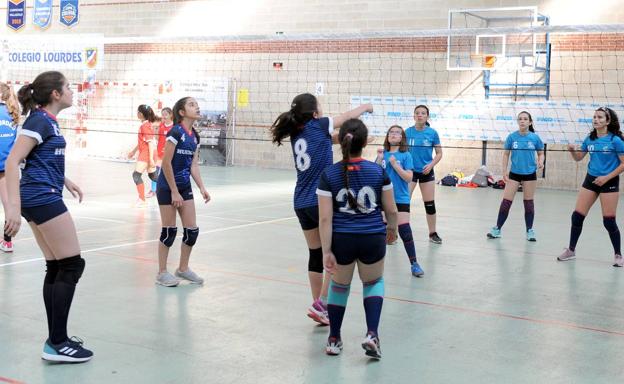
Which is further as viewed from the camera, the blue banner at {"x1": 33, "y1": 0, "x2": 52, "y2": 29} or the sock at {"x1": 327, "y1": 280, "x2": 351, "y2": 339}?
the blue banner at {"x1": 33, "y1": 0, "x2": 52, "y2": 29}

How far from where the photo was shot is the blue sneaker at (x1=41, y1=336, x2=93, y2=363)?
4.04 meters

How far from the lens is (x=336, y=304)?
14.1 ft

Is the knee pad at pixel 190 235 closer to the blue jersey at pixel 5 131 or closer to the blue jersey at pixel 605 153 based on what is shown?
the blue jersey at pixel 5 131

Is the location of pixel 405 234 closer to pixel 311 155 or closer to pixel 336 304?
pixel 311 155

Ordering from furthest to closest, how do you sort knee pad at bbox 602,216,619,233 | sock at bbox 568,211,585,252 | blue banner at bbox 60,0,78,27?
blue banner at bbox 60,0,78,27 → sock at bbox 568,211,585,252 → knee pad at bbox 602,216,619,233

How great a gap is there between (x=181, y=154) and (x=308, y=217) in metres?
1.72

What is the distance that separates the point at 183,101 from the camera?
6102 mm

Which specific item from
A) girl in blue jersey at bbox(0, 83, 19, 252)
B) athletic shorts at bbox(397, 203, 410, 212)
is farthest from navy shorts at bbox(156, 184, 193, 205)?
athletic shorts at bbox(397, 203, 410, 212)

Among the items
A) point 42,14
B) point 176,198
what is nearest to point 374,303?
point 176,198

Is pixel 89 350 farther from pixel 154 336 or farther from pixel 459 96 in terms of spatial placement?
pixel 459 96

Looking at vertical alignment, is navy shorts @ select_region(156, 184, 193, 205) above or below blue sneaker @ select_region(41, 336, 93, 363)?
above

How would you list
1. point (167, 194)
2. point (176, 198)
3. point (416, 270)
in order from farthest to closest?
point (416, 270) < point (167, 194) < point (176, 198)

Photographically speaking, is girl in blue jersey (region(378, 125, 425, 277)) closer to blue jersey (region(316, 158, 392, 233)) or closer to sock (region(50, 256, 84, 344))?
blue jersey (region(316, 158, 392, 233))

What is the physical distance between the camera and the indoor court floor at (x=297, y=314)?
13.3 feet
